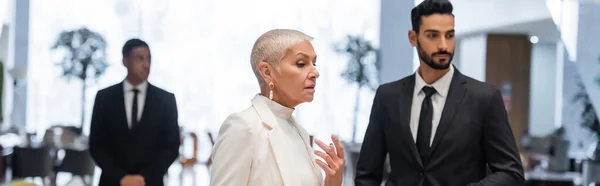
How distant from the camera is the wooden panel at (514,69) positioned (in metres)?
17.8

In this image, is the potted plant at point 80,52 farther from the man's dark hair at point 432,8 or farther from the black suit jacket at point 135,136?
the man's dark hair at point 432,8

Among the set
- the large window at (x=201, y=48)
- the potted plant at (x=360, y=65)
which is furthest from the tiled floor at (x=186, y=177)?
the potted plant at (x=360, y=65)

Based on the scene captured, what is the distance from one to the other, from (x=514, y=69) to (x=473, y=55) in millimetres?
983

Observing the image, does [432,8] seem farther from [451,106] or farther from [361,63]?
[361,63]

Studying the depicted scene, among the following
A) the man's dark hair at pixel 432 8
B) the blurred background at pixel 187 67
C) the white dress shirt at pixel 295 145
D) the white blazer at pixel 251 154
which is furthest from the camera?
the blurred background at pixel 187 67

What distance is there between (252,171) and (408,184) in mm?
922

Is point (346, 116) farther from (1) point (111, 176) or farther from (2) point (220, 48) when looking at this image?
(1) point (111, 176)

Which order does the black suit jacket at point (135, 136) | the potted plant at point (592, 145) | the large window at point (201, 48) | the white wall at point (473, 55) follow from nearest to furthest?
the black suit jacket at point (135, 136) → the large window at point (201, 48) → the potted plant at point (592, 145) → the white wall at point (473, 55)

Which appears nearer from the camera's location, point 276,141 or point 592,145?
point 276,141

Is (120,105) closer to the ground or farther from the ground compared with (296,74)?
closer to the ground

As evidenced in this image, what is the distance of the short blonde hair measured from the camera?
7.05ft

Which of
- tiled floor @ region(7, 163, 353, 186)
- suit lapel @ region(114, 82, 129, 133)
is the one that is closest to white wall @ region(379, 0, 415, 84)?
tiled floor @ region(7, 163, 353, 186)

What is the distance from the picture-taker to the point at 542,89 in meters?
19.1

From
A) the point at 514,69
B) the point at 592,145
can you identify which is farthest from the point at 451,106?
the point at 514,69
